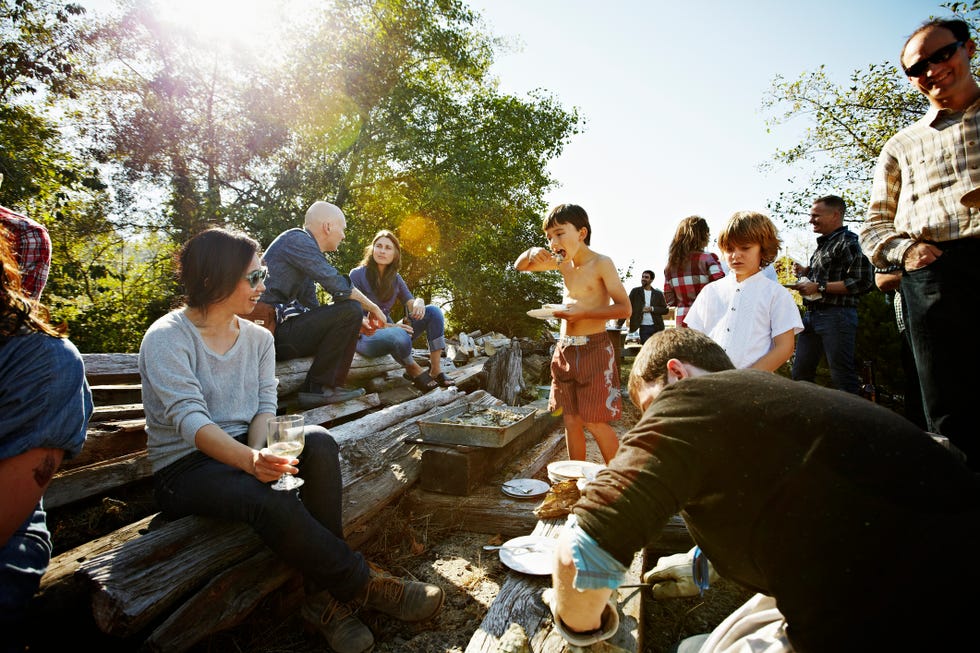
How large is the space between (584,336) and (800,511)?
2.50 meters

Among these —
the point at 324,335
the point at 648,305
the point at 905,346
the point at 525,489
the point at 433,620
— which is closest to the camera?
the point at 433,620

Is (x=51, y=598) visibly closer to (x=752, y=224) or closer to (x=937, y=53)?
(x=752, y=224)

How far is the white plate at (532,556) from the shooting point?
2113 millimetres

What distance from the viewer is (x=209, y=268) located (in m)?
2.39

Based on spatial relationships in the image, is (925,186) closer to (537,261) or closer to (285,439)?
(537,261)

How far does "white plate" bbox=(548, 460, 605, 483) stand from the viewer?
2.66m

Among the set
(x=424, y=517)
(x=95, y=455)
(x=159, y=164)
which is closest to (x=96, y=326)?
(x=159, y=164)

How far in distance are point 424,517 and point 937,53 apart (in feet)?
13.4

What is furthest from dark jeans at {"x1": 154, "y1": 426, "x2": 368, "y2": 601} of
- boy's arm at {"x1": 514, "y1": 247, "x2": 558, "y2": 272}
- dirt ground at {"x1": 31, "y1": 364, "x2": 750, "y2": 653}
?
boy's arm at {"x1": 514, "y1": 247, "x2": 558, "y2": 272}

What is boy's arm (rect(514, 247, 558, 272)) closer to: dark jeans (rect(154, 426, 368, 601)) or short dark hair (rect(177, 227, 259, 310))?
short dark hair (rect(177, 227, 259, 310))

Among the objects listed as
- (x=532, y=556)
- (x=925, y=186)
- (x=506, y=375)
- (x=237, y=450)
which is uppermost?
(x=925, y=186)

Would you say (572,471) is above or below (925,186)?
below

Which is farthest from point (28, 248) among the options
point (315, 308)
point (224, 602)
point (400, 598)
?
point (315, 308)

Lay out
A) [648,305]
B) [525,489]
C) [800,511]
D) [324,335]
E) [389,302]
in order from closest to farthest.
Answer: [800,511] → [525,489] → [324,335] → [389,302] → [648,305]
